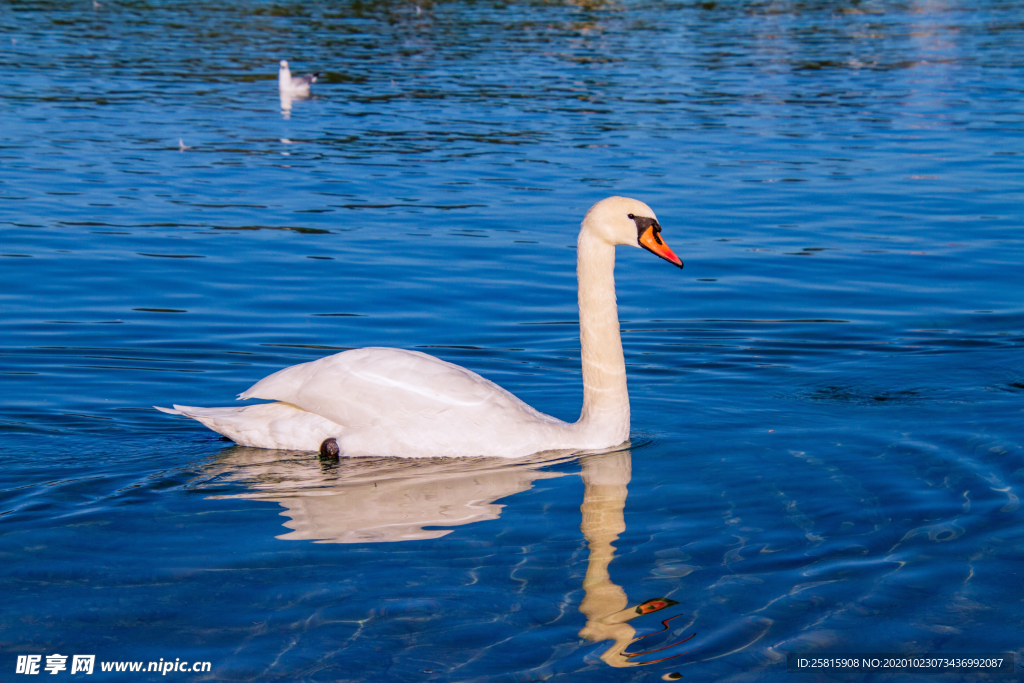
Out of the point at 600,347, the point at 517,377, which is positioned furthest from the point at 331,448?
the point at 517,377

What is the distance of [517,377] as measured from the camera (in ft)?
31.5

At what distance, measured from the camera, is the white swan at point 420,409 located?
7.41 meters

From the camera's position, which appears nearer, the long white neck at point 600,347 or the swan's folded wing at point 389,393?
the swan's folded wing at point 389,393

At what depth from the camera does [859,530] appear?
251 inches

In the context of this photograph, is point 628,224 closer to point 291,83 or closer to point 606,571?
point 606,571

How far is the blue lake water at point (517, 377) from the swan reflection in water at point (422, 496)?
0.03m

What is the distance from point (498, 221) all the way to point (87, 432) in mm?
8402

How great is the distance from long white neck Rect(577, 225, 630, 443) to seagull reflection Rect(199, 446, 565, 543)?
421 mm

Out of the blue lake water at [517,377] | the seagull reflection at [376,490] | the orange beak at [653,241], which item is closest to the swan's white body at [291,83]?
the blue lake water at [517,377]

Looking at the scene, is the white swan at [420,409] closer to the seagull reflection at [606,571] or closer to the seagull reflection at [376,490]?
the seagull reflection at [376,490]

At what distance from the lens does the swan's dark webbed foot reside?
7535mm

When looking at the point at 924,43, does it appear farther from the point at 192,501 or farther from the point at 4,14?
the point at 192,501

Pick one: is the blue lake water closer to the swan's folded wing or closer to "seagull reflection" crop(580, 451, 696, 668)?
"seagull reflection" crop(580, 451, 696, 668)

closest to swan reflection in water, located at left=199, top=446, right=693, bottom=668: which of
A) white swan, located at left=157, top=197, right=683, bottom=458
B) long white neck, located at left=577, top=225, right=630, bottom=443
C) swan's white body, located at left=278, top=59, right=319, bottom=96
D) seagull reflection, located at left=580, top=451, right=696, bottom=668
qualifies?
seagull reflection, located at left=580, top=451, right=696, bottom=668
